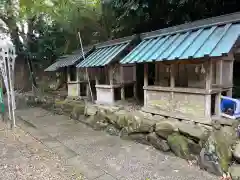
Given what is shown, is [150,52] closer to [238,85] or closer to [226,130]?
[226,130]

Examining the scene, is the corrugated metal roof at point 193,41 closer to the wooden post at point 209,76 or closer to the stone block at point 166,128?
the wooden post at point 209,76

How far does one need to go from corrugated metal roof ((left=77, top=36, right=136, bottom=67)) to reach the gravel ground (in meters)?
3.36

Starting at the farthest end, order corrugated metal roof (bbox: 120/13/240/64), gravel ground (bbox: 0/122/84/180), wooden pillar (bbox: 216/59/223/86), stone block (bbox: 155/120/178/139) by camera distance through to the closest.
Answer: wooden pillar (bbox: 216/59/223/86), stone block (bbox: 155/120/178/139), corrugated metal roof (bbox: 120/13/240/64), gravel ground (bbox: 0/122/84/180)

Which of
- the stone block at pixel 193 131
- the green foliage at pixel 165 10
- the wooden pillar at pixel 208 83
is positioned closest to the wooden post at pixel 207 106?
the wooden pillar at pixel 208 83

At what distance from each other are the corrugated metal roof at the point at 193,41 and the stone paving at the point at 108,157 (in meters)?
2.33

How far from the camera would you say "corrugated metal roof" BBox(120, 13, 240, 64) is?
164 inches

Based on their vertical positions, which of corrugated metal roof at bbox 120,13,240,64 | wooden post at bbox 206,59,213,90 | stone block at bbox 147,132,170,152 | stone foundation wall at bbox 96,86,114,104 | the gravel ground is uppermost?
corrugated metal roof at bbox 120,13,240,64

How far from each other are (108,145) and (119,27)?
5.48 m

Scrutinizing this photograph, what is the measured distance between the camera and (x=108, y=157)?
4.56 meters

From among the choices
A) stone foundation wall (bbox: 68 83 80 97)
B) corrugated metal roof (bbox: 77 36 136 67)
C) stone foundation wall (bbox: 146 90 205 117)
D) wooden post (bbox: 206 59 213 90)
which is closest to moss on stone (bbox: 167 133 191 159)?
stone foundation wall (bbox: 146 90 205 117)

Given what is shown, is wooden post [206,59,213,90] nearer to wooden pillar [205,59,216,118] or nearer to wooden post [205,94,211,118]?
wooden pillar [205,59,216,118]

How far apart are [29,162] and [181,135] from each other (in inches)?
134

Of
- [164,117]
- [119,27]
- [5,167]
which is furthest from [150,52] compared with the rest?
[5,167]

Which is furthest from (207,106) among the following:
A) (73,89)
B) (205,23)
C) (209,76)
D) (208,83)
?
(73,89)
